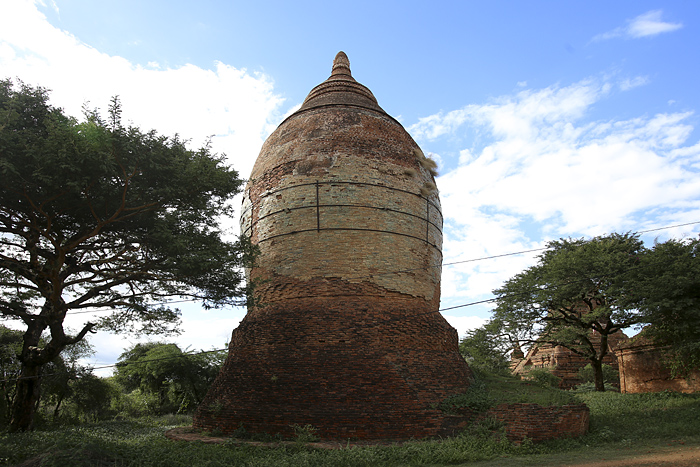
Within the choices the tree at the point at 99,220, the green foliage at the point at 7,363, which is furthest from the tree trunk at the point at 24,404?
the green foliage at the point at 7,363

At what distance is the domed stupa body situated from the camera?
9.86 m

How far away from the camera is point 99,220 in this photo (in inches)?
368

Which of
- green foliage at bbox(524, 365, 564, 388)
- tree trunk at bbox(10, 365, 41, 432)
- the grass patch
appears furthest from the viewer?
green foliage at bbox(524, 365, 564, 388)

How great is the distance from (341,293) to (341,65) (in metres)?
8.96

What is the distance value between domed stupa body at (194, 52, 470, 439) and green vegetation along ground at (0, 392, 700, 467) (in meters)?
1.07

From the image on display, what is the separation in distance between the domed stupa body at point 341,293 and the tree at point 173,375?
10361mm

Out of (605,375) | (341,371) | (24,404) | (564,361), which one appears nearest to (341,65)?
(341,371)

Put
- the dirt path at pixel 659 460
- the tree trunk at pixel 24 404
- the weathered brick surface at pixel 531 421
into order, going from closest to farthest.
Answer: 1. the dirt path at pixel 659 460
2. the weathered brick surface at pixel 531 421
3. the tree trunk at pixel 24 404

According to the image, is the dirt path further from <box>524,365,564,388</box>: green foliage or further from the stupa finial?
the stupa finial

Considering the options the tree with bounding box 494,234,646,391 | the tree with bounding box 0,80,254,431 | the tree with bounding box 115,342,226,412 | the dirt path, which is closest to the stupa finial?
the tree with bounding box 0,80,254,431

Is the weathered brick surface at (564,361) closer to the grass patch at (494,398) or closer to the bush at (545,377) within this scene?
the bush at (545,377)

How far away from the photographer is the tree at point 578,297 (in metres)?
15.9

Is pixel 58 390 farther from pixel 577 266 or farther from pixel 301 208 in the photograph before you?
pixel 577 266

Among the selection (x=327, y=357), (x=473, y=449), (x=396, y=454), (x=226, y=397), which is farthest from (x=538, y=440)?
(x=226, y=397)
